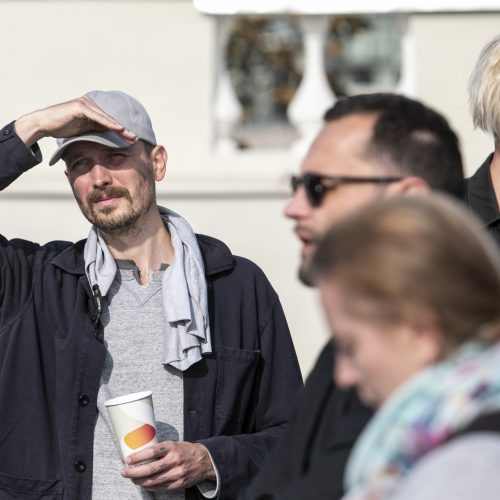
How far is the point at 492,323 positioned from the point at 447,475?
237 mm

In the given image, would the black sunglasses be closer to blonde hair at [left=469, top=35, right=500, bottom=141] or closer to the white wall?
blonde hair at [left=469, top=35, right=500, bottom=141]

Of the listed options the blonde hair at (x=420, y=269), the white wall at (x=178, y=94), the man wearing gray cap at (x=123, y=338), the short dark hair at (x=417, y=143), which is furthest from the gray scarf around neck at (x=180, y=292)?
the white wall at (x=178, y=94)

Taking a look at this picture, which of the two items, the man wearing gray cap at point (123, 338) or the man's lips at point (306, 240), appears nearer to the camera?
the man's lips at point (306, 240)

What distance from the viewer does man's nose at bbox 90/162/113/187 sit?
352 centimetres

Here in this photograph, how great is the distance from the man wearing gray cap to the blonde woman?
5.14 ft

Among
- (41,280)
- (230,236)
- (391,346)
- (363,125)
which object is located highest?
(363,125)

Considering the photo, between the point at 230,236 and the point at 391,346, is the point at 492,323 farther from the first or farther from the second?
the point at 230,236

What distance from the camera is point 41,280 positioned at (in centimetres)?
348

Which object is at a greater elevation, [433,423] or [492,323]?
[492,323]

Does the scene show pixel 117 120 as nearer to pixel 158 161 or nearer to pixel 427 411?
pixel 158 161

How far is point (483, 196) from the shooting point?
345 centimetres

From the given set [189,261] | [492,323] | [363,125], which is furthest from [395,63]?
[492,323]

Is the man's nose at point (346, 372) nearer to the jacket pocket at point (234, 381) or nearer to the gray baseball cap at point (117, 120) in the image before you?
the jacket pocket at point (234, 381)

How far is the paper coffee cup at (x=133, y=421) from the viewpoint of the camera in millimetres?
2906
